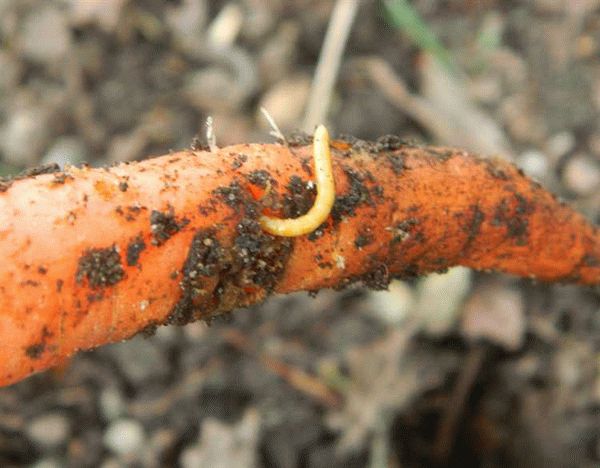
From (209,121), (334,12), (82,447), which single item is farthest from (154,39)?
(209,121)

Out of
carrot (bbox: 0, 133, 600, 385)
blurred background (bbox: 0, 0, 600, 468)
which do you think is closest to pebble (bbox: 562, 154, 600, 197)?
blurred background (bbox: 0, 0, 600, 468)

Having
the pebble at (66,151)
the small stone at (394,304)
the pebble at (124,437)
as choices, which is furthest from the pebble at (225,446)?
the pebble at (66,151)

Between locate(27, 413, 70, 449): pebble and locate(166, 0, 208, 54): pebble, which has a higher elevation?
locate(166, 0, 208, 54): pebble

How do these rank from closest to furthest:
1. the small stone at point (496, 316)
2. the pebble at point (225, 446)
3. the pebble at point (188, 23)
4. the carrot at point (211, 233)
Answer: the carrot at point (211, 233), the pebble at point (225, 446), the small stone at point (496, 316), the pebble at point (188, 23)

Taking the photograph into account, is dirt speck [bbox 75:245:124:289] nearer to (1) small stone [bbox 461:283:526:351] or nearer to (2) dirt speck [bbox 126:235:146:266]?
(2) dirt speck [bbox 126:235:146:266]

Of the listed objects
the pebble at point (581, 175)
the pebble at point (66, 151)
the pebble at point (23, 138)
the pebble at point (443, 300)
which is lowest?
the pebble at point (443, 300)

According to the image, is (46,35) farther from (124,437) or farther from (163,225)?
(163,225)

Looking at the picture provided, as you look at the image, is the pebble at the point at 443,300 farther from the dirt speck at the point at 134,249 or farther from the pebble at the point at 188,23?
the dirt speck at the point at 134,249
